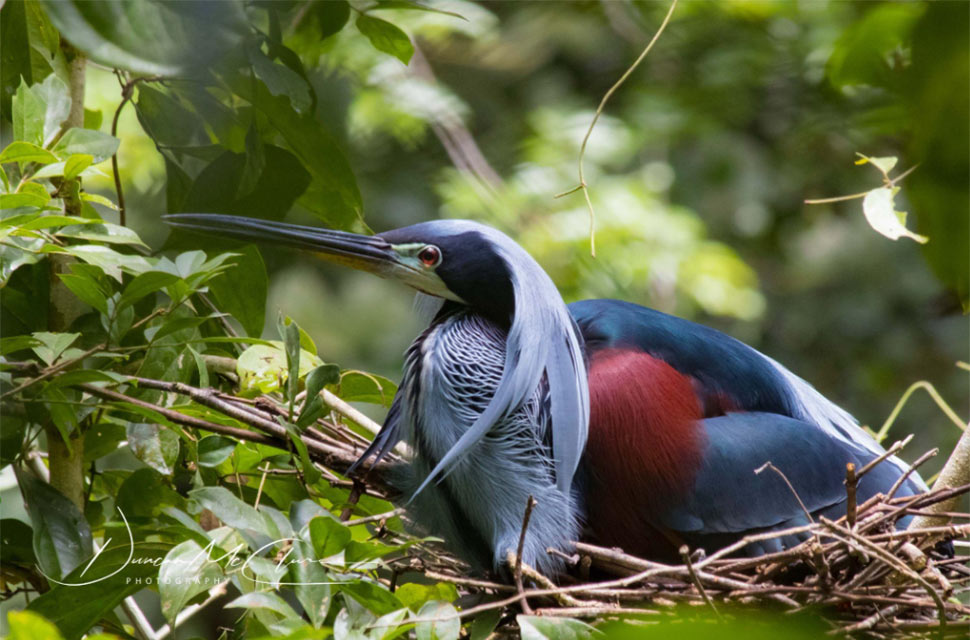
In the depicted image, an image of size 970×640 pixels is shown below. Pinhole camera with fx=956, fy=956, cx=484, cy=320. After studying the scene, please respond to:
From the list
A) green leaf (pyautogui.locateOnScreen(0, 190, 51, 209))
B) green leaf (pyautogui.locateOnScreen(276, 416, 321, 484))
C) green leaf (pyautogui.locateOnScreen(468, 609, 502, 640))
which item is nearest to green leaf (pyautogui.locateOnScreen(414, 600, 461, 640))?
green leaf (pyautogui.locateOnScreen(468, 609, 502, 640))

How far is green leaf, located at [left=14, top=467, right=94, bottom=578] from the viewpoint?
150 centimetres

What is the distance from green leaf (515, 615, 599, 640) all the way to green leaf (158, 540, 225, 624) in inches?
16.8

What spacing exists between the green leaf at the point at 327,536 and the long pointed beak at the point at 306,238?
2.35ft

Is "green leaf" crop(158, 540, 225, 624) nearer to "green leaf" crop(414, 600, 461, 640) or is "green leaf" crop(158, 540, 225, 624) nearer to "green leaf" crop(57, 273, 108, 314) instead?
"green leaf" crop(414, 600, 461, 640)

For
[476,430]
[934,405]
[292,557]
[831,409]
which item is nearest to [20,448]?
[292,557]

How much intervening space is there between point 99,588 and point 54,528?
181 millimetres

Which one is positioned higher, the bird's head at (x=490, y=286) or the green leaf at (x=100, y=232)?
the green leaf at (x=100, y=232)

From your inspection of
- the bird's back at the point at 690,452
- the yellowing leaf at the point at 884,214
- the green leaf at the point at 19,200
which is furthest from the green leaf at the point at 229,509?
the yellowing leaf at the point at 884,214

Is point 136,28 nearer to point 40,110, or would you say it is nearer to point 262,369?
point 40,110

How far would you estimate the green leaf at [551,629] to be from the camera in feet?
4.11

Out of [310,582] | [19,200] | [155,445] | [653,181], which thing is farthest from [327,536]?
[653,181]

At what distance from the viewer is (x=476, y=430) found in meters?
Answer: 1.77

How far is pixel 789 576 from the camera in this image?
165 centimetres

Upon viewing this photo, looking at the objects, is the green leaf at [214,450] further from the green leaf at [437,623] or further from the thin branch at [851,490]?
the thin branch at [851,490]
